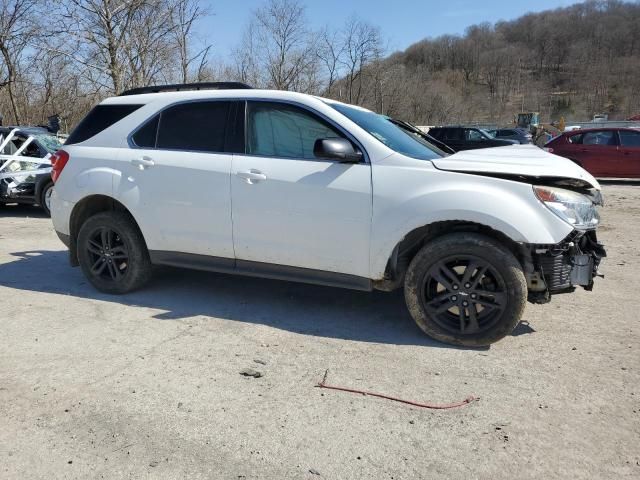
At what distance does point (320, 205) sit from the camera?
161 inches

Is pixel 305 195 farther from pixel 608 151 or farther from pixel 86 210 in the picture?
pixel 608 151

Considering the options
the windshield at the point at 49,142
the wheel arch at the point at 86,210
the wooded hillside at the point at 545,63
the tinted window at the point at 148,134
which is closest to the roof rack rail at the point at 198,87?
the tinted window at the point at 148,134

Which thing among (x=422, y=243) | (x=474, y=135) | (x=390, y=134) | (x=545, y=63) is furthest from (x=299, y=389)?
(x=545, y=63)

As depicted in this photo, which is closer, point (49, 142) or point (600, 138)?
point (49, 142)

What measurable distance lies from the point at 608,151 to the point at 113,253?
561 inches

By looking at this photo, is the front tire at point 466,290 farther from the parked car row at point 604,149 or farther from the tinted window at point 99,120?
the parked car row at point 604,149

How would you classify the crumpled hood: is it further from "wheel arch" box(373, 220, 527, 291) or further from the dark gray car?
the dark gray car

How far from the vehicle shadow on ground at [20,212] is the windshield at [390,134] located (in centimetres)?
794

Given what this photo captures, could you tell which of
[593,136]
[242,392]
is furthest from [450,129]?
[242,392]

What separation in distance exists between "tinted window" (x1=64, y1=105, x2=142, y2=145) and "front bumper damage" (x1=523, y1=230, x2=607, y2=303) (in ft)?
12.2

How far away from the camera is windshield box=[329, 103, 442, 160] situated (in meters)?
4.21

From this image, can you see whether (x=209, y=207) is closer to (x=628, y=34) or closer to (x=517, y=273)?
(x=517, y=273)

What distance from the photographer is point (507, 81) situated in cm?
13225

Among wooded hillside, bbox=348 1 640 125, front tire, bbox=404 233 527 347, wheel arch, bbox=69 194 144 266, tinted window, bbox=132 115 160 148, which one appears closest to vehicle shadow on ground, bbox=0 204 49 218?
wheel arch, bbox=69 194 144 266
